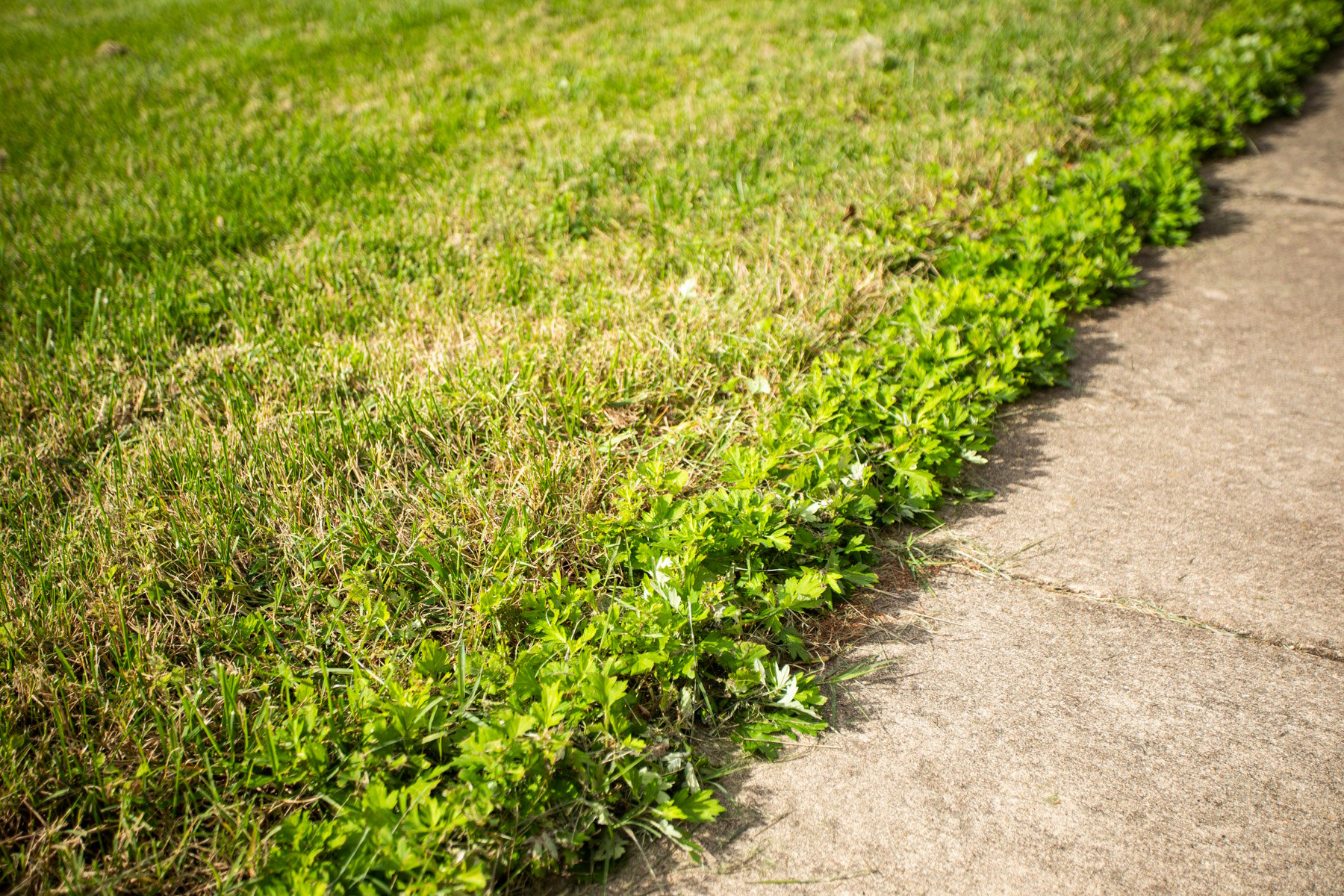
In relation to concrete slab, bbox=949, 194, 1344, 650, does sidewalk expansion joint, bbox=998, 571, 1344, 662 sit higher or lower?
lower

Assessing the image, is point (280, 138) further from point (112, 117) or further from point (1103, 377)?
point (1103, 377)

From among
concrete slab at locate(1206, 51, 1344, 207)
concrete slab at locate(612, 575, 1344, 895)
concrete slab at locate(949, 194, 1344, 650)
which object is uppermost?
concrete slab at locate(1206, 51, 1344, 207)

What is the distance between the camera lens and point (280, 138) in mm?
5547

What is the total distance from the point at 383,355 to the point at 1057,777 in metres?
2.50

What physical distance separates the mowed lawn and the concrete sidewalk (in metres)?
0.39

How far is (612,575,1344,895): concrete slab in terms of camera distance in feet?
→ 5.11

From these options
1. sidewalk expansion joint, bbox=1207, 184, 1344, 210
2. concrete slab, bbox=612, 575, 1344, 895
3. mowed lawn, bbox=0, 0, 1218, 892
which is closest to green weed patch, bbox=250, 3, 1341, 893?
mowed lawn, bbox=0, 0, 1218, 892

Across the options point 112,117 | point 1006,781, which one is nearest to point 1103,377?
point 1006,781

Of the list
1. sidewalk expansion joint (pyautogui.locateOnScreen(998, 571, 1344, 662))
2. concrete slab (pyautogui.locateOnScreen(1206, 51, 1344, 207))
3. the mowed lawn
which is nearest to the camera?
the mowed lawn

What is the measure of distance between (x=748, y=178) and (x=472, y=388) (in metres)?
2.29

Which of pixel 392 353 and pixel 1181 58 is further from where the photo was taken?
pixel 1181 58

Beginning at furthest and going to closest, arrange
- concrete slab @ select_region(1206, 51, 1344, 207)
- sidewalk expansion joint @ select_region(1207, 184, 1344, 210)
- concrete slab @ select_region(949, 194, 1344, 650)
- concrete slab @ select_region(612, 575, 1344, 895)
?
concrete slab @ select_region(1206, 51, 1344, 207) < sidewalk expansion joint @ select_region(1207, 184, 1344, 210) < concrete slab @ select_region(949, 194, 1344, 650) < concrete slab @ select_region(612, 575, 1344, 895)

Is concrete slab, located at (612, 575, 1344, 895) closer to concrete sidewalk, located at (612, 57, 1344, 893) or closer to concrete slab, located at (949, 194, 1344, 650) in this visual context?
concrete sidewalk, located at (612, 57, 1344, 893)

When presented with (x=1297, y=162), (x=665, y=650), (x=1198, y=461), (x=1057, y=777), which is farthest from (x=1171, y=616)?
(x=1297, y=162)
